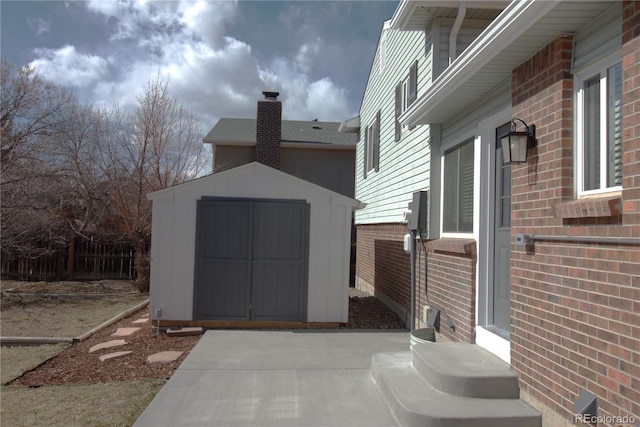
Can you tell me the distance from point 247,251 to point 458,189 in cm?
359

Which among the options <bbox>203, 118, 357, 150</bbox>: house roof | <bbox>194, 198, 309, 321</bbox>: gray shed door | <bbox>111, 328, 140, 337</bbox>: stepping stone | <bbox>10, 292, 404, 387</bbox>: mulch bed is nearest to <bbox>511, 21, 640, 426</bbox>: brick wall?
<bbox>10, 292, 404, 387</bbox>: mulch bed

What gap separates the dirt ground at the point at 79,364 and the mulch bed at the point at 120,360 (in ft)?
0.03

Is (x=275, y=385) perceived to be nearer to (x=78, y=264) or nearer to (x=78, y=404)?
(x=78, y=404)

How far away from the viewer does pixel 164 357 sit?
622 centimetres

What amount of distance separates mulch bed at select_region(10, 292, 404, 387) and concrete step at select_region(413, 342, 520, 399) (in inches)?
119

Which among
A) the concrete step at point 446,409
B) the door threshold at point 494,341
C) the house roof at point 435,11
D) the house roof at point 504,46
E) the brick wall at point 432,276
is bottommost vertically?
the concrete step at point 446,409

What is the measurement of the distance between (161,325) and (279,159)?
455 inches

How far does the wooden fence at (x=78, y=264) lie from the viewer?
14117mm

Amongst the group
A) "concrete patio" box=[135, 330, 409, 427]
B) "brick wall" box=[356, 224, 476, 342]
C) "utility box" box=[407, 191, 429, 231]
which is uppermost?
"utility box" box=[407, 191, 429, 231]

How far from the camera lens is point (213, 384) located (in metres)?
5.09

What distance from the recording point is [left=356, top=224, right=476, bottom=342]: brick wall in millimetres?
5434

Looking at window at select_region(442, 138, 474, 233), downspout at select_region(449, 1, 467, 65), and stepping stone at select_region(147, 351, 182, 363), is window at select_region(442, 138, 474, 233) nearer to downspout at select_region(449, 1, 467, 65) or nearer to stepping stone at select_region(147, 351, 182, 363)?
downspout at select_region(449, 1, 467, 65)

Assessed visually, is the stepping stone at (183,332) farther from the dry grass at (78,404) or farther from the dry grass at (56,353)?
the dry grass at (78,404)

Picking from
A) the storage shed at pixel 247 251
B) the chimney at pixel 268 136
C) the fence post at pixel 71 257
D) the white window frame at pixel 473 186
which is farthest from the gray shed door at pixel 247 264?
the chimney at pixel 268 136
